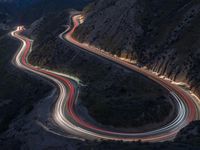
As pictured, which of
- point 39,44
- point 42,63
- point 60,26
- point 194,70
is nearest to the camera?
point 194,70

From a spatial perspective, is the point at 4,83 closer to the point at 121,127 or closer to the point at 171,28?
the point at 171,28

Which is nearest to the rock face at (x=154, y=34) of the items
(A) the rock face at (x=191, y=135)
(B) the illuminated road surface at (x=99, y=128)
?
(B) the illuminated road surface at (x=99, y=128)

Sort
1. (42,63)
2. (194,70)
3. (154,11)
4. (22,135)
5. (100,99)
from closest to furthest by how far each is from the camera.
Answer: (22,135), (100,99), (194,70), (154,11), (42,63)

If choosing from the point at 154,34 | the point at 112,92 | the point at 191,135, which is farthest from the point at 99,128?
the point at 154,34

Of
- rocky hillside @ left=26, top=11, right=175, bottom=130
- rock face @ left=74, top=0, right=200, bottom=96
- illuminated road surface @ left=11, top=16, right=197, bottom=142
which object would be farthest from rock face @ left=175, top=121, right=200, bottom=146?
rock face @ left=74, top=0, right=200, bottom=96

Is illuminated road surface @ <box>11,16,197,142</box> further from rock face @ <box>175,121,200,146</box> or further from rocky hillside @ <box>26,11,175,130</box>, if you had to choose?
rock face @ <box>175,121,200,146</box>

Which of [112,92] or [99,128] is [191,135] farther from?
[112,92]

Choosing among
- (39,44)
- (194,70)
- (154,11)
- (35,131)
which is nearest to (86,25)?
(39,44)

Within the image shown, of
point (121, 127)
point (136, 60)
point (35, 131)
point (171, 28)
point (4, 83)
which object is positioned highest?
point (171, 28)
